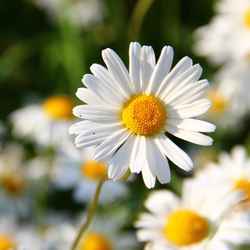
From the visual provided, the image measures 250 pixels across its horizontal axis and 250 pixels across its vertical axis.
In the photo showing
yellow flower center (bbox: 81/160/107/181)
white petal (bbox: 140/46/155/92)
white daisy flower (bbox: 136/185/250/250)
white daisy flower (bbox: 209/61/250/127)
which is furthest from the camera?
white daisy flower (bbox: 209/61/250/127)

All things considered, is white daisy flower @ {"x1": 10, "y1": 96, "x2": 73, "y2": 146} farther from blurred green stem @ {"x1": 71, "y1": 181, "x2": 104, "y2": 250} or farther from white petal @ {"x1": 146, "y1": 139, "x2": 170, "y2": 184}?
white petal @ {"x1": 146, "y1": 139, "x2": 170, "y2": 184}

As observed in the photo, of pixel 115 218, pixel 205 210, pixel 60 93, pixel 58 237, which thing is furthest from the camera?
pixel 60 93

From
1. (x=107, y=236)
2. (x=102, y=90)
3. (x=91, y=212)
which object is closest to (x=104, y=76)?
(x=102, y=90)

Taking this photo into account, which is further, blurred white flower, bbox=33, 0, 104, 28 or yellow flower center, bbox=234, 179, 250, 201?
blurred white flower, bbox=33, 0, 104, 28

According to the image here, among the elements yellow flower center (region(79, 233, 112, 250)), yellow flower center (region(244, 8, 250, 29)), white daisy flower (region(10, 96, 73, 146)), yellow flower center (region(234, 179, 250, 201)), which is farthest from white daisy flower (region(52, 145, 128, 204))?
yellow flower center (region(244, 8, 250, 29))

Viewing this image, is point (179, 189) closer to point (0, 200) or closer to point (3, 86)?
point (0, 200)

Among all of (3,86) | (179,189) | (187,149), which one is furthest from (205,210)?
(3,86)

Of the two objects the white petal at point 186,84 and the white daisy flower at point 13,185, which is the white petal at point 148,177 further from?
the white daisy flower at point 13,185
